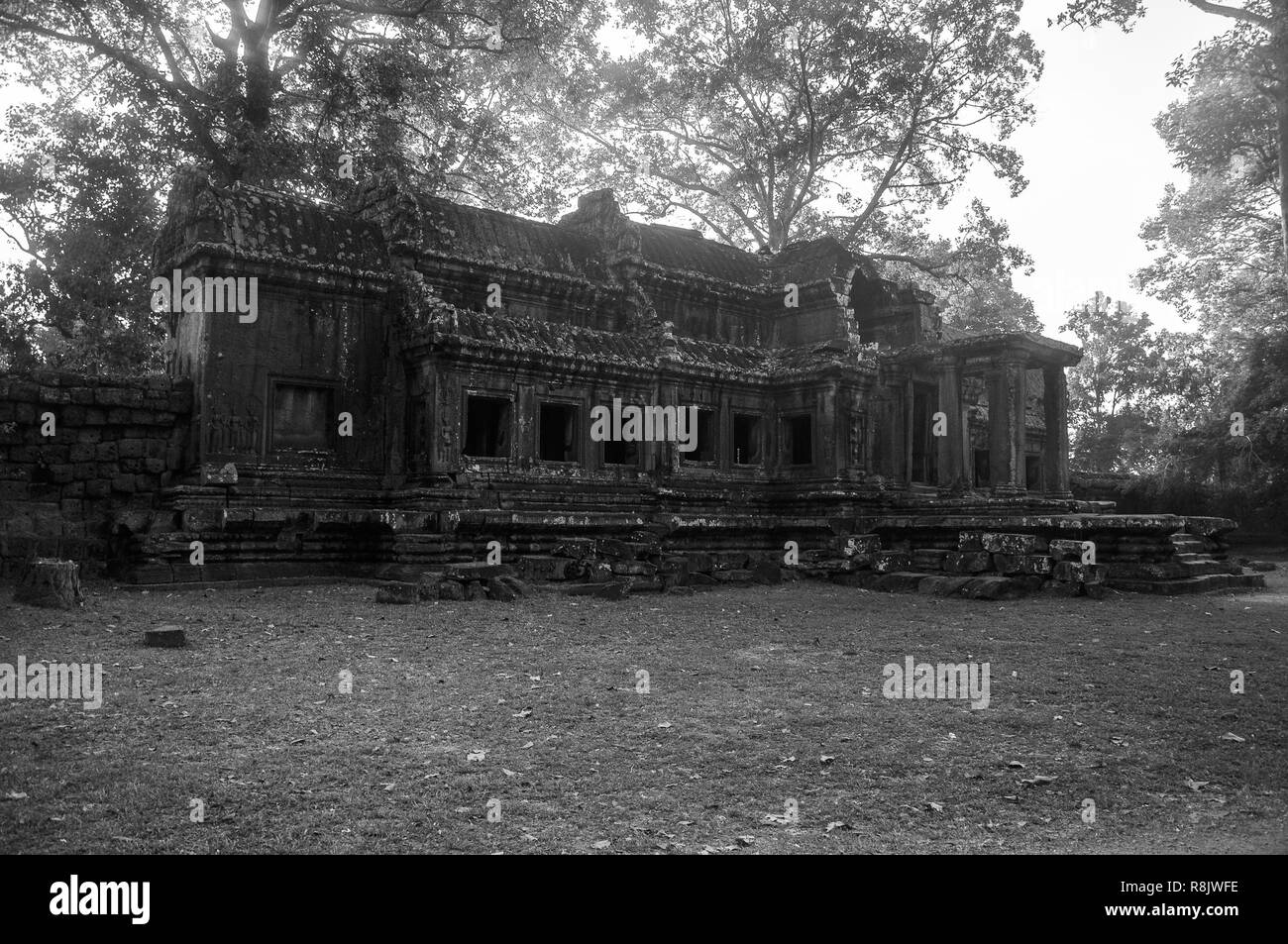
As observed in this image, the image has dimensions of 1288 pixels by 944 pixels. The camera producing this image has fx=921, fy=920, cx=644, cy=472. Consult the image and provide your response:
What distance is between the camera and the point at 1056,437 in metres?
19.3

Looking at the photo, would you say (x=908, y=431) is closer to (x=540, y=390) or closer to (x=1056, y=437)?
(x=1056, y=437)

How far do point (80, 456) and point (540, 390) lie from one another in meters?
6.78

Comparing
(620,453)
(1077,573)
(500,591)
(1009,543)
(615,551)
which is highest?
(620,453)

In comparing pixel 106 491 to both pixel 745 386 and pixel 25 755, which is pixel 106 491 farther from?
pixel 745 386

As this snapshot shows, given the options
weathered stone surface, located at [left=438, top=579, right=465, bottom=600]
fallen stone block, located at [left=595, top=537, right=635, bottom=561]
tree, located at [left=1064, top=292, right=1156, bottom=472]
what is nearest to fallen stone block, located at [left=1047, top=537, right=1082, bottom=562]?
fallen stone block, located at [left=595, top=537, right=635, bottom=561]

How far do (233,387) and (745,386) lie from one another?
9.85 m

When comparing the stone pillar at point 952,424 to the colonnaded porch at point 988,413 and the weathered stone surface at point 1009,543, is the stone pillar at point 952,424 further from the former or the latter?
the weathered stone surface at point 1009,543

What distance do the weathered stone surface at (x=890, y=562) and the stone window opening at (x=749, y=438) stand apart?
5.04 metres

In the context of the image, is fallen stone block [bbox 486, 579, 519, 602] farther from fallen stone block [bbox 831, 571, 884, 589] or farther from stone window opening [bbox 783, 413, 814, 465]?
stone window opening [bbox 783, 413, 814, 465]

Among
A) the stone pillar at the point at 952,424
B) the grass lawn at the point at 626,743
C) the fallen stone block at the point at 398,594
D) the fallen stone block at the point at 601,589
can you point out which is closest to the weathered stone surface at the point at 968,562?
the grass lawn at the point at 626,743

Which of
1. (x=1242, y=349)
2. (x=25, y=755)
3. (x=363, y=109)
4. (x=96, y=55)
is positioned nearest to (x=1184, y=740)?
(x=25, y=755)

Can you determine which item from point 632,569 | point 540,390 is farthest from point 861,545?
point 540,390

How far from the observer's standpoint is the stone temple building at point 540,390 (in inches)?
530

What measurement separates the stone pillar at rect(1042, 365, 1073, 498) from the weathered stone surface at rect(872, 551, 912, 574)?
5.04 m
